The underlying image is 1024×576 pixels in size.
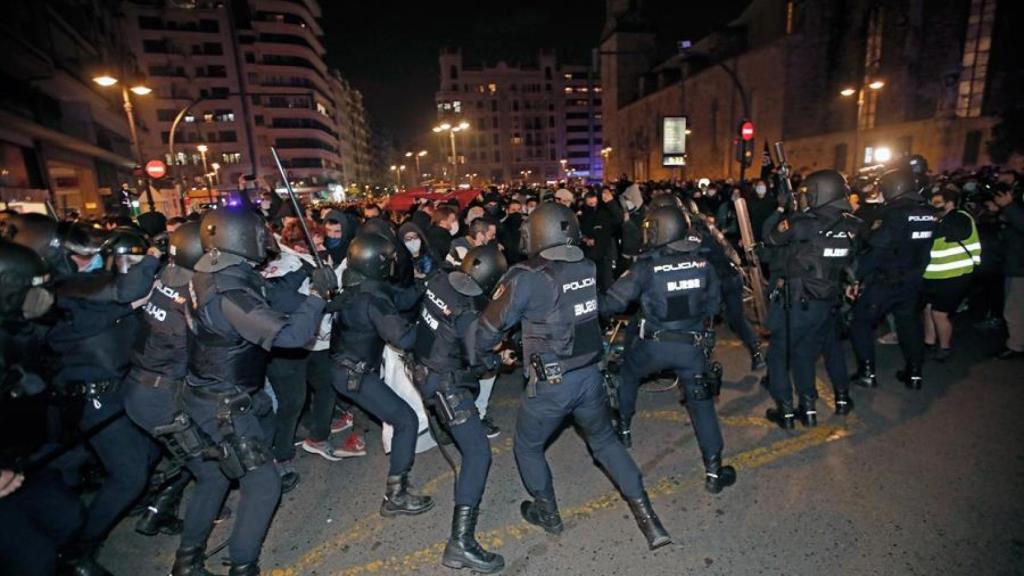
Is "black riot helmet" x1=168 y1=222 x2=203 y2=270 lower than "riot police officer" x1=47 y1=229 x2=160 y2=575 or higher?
higher

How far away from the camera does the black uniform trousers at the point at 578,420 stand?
125 inches

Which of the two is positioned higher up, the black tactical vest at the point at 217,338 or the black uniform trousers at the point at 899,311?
the black tactical vest at the point at 217,338

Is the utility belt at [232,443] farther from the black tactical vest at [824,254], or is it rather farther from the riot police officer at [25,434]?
the black tactical vest at [824,254]

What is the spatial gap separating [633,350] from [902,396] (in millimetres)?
3096

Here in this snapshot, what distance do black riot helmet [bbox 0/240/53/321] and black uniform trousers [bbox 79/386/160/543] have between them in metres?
0.72

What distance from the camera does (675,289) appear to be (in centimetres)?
370

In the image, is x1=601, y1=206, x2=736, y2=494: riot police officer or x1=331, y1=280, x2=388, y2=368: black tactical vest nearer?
x1=331, y1=280, x2=388, y2=368: black tactical vest

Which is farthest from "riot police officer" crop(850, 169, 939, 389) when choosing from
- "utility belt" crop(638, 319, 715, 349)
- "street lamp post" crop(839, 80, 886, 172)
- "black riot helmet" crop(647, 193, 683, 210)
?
"street lamp post" crop(839, 80, 886, 172)

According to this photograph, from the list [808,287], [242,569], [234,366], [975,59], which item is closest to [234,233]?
[234,366]

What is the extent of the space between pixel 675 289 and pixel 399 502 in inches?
100

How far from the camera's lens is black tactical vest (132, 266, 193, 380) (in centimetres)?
312

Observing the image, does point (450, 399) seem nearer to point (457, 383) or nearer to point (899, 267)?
point (457, 383)

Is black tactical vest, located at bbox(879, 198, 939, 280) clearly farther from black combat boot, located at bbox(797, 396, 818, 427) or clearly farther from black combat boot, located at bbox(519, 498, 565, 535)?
black combat boot, located at bbox(519, 498, 565, 535)

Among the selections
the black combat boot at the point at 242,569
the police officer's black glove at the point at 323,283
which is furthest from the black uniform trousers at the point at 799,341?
the black combat boot at the point at 242,569
